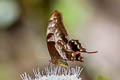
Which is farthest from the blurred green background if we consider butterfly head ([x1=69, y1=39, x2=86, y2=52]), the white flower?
butterfly head ([x1=69, y1=39, x2=86, y2=52])

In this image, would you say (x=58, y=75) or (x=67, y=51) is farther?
(x=58, y=75)

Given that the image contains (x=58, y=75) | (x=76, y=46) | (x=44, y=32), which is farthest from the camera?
(x=44, y=32)

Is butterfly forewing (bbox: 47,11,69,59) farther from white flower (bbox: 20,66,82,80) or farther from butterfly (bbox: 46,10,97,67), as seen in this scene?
white flower (bbox: 20,66,82,80)

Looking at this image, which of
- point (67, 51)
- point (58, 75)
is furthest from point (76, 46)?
point (58, 75)

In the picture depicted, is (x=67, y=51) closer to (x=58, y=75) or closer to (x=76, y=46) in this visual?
(x=76, y=46)

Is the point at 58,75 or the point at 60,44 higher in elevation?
the point at 60,44

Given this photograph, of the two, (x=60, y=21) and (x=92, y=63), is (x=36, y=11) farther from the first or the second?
(x=60, y=21)
